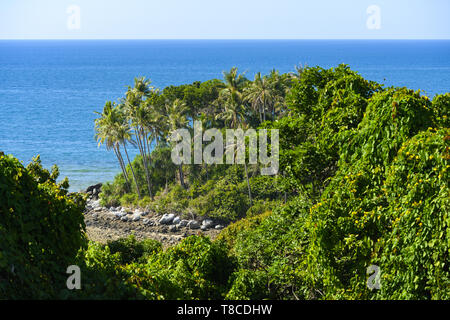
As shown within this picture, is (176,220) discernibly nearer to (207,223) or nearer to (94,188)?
(207,223)

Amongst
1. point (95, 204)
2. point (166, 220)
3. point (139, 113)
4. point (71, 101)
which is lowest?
point (95, 204)

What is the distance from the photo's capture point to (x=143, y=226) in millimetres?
40438

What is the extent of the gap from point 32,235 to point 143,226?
3284 centimetres

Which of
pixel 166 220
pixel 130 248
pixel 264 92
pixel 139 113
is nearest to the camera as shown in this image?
pixel 130 248

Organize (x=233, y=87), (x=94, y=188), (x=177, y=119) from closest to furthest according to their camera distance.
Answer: (x=177, y=119), (x=233, y=87), (x=94, y=188)

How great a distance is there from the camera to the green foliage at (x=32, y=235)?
Result: 7.58 metres

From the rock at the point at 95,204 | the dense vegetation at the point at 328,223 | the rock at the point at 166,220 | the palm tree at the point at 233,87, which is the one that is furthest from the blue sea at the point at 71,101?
the rock at the point at 166,220

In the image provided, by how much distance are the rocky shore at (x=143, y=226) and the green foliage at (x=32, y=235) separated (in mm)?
27687

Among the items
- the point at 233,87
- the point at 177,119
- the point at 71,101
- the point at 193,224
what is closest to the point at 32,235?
the point at 193,224

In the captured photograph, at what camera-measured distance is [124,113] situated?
47.4 m

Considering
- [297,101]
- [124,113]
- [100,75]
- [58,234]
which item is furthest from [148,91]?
[100,75]

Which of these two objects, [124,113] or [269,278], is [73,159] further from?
[269,278]

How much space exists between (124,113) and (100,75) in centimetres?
11537
